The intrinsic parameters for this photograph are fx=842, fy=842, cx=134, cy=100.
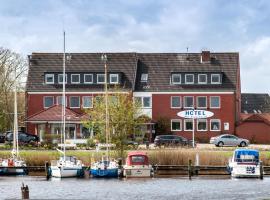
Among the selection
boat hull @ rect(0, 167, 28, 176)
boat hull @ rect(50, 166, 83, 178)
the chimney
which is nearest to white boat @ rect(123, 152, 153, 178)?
boat hull @ rect(50, 166, 83, 178)

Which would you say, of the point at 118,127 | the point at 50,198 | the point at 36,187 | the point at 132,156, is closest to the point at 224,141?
the point at 118,127

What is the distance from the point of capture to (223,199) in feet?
179

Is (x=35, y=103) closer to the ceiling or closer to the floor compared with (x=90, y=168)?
closer to the ceiling

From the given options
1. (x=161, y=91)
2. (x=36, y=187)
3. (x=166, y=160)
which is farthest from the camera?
(x=161, y=91)

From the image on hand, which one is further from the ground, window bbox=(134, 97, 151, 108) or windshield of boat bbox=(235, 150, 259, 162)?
window bbox=(134, 97, 151, 108)

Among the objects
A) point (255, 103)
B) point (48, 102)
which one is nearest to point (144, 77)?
point (48, 102)

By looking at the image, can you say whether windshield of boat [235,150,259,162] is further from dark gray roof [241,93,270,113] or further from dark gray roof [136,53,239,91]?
dark gray roof [241,93,270,113]

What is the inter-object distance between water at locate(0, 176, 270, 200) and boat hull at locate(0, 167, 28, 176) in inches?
80.3

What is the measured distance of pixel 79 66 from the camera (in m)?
125

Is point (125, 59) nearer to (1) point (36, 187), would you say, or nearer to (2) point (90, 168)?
(2) point (90, 168)

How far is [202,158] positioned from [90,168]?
11.2 m

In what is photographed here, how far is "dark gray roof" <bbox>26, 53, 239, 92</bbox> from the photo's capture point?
122312mm

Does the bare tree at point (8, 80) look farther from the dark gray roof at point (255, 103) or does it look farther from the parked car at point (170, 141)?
the dark gray roof at point (255, 103)

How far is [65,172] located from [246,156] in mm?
15983
